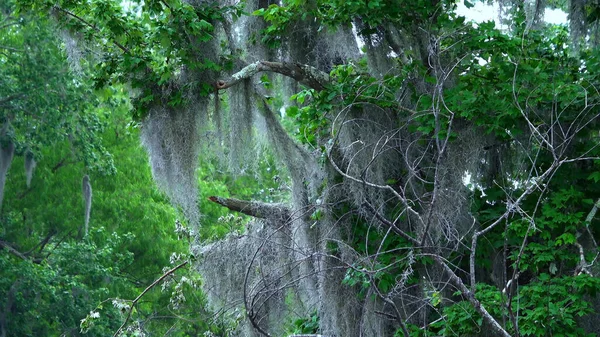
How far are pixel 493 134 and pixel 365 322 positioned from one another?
1.70 m

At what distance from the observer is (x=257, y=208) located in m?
9.56

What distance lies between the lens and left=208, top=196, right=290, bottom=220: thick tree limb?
31.2 feet

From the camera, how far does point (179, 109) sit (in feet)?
29.2

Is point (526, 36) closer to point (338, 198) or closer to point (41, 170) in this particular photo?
point (338, 198)

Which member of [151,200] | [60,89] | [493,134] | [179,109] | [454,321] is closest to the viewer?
[454,321]

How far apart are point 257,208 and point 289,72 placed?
4.56 ft

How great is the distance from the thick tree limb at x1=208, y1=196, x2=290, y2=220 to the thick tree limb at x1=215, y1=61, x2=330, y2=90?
119 centimetres

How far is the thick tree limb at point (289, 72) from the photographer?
870 centimetres

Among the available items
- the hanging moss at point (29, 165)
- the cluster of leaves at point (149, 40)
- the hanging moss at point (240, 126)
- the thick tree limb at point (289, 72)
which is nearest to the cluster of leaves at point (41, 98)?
the hanging moss at point (29, 165)

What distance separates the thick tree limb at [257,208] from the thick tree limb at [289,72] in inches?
46.7

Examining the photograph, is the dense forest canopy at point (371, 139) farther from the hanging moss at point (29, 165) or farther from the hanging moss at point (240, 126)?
the hanging moss at point (29, 165)

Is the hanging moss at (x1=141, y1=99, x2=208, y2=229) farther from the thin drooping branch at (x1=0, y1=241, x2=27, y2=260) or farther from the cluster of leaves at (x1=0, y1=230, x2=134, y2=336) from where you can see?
the thin drooping branch at (x1=0, y1=241, x2=27, y2=260)

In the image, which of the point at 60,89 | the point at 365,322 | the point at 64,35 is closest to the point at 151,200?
the point at 60,89

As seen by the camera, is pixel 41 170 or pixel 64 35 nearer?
pixel 64 35
